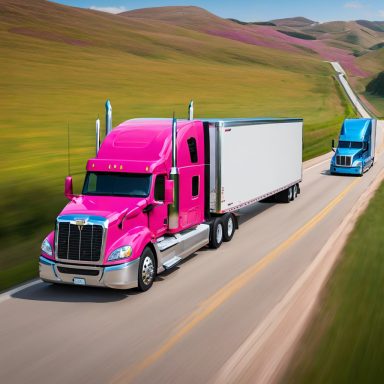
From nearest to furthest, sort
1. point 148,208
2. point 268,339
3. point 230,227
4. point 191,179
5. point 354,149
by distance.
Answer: point 268,339, point 148,208, point 191,179, point 230,227, point 354,149

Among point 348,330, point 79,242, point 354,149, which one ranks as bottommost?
point 348,330

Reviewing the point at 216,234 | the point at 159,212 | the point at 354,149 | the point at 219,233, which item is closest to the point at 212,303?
the point at 159,212

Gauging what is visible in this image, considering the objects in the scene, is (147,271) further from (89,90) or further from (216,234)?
(89,90)

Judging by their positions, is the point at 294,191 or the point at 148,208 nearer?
the point at 148,208

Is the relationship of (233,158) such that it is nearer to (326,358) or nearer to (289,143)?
(289,143)

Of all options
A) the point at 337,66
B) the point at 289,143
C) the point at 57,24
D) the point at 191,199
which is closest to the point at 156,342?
the point at 191,199

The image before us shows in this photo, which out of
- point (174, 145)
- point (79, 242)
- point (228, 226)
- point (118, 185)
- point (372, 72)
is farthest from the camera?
point (372, 72)

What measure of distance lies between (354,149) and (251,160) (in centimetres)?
1674

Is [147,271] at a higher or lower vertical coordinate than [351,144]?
lower

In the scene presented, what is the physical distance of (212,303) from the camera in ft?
36.8

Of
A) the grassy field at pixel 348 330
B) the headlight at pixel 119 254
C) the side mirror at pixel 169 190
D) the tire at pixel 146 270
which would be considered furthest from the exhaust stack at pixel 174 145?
the grassy field at pixel 348 330

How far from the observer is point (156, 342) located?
9367 millimetres

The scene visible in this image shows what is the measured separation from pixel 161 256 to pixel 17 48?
205 ft

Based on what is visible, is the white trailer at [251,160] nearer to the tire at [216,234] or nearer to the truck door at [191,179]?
the tire at [216,234]
